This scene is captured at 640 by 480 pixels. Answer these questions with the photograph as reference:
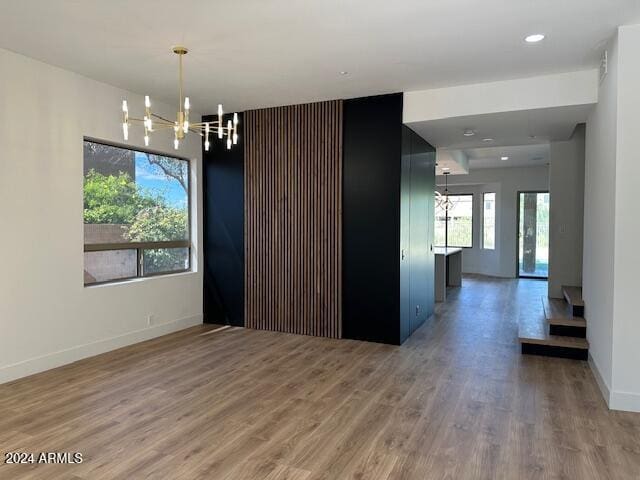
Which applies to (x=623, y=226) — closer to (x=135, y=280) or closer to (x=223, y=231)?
(x=223, y=231)

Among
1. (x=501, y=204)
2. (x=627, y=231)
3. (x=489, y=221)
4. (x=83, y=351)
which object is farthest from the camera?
(x=489, y=221)

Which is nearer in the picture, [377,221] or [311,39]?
[311,39]

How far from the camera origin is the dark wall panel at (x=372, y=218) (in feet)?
17.8

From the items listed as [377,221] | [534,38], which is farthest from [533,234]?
[534,38]

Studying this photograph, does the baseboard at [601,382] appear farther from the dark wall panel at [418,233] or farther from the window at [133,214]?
the window at [133,214]

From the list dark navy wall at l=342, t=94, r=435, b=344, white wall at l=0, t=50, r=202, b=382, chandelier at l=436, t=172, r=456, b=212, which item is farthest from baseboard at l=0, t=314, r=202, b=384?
chandelier at l=436, t=172, r=456, b=212

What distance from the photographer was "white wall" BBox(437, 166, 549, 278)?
1177 cm

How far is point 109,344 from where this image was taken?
5070mm

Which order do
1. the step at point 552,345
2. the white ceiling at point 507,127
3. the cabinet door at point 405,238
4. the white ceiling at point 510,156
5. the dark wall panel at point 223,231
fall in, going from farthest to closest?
the white ceiling at point 510,156
the dark wall panel at point 223,231
the cabinet door at point 405,238
the white ceiling at point 507,127
the step at point 552,345

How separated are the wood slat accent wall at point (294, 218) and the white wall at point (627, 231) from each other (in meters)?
2.97

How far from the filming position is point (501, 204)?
39.6 feet

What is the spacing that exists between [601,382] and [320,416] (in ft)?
8.12

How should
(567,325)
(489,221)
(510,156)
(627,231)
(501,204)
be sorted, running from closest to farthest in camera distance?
(627,231), (567,325), (510,156), (501,204), (489,221)

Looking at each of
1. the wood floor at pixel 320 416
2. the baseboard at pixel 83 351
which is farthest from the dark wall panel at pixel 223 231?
the wood floor at pixel 320 416
